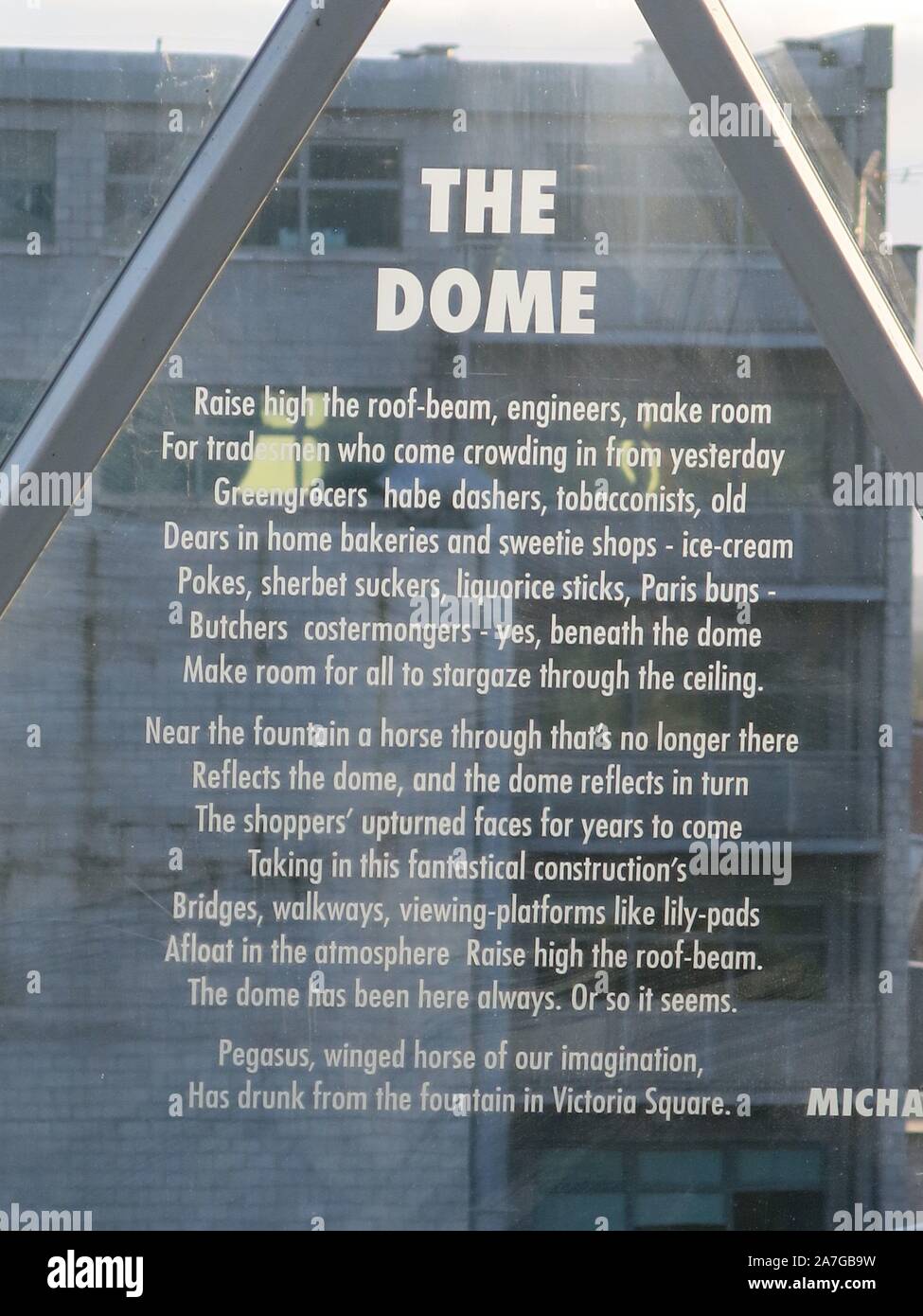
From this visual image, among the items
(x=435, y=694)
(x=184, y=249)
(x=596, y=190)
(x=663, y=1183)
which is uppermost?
(x=596, y=190)

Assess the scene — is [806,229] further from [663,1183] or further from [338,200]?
[663,1183]

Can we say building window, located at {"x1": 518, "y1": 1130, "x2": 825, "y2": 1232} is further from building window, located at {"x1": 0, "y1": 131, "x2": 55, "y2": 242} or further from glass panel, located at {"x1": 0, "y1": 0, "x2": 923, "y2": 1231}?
building window, located at {"x1": 0, "y1": 131, "x2": 55, "y2": 242}

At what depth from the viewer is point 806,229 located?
8.80ft

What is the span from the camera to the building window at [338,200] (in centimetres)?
266

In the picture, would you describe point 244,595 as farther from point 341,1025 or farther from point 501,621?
point 341,1025

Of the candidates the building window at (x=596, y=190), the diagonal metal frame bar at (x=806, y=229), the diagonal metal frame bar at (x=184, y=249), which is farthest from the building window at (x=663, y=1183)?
the building window at (x=596, y=190)

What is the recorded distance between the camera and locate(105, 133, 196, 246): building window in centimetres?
266

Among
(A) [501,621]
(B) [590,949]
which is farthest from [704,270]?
(B) [590,949]

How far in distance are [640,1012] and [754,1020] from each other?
229mm

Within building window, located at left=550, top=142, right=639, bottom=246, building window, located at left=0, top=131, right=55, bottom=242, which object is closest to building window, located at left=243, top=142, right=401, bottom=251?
building window, located at left=550, top=142, right=639, bottom=246

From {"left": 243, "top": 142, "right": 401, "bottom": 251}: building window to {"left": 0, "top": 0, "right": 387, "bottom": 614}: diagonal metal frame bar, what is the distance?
0.04 meters

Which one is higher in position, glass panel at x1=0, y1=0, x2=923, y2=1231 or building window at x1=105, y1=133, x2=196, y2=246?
building window at x1=105, y1=133, x2=196, y2=246

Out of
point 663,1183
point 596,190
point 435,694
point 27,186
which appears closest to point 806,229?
point 596,190

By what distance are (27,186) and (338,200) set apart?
2.01 feet
